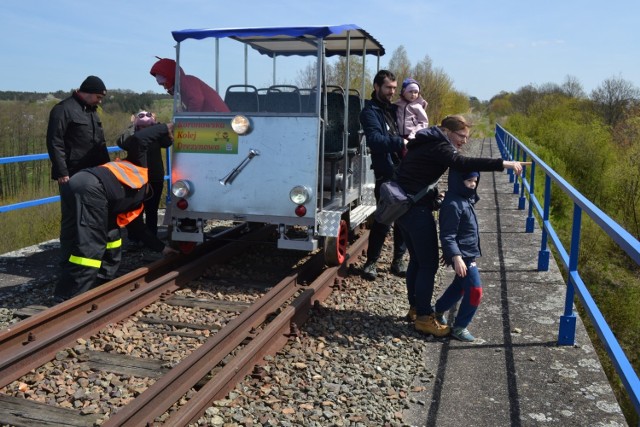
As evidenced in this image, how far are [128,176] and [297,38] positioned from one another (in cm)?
259

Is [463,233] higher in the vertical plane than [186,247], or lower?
higher

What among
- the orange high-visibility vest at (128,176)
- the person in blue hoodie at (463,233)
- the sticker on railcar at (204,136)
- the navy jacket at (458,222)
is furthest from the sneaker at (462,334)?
the orange high-visibility vest at (128,176)

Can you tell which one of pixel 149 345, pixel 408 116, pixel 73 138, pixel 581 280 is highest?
Result: pixel 408 116

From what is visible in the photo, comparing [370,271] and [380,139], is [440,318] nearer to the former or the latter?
[370,271]

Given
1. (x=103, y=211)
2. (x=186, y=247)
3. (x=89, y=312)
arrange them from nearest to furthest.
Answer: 1. (x=89, y=312)
2. (x=103, y=211)
3. (x=186, y=247)

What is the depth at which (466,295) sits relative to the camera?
189 inches

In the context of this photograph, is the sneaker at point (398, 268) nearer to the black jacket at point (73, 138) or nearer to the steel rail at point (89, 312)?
the steel rail at point (89, 312)

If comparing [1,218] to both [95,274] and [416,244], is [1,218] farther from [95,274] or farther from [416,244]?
[416,244]

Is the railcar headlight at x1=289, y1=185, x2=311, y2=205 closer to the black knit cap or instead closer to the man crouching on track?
the man crouching on track

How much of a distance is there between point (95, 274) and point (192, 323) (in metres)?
1.26

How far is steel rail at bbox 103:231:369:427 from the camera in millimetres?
3455

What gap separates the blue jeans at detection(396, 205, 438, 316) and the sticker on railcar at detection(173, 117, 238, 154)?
2.37 m

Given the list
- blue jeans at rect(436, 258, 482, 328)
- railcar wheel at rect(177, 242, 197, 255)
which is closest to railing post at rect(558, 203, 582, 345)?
blue jeans at rect(436, 258, 482, 328)

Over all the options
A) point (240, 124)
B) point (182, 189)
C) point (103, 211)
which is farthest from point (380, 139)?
point (103, 211)
